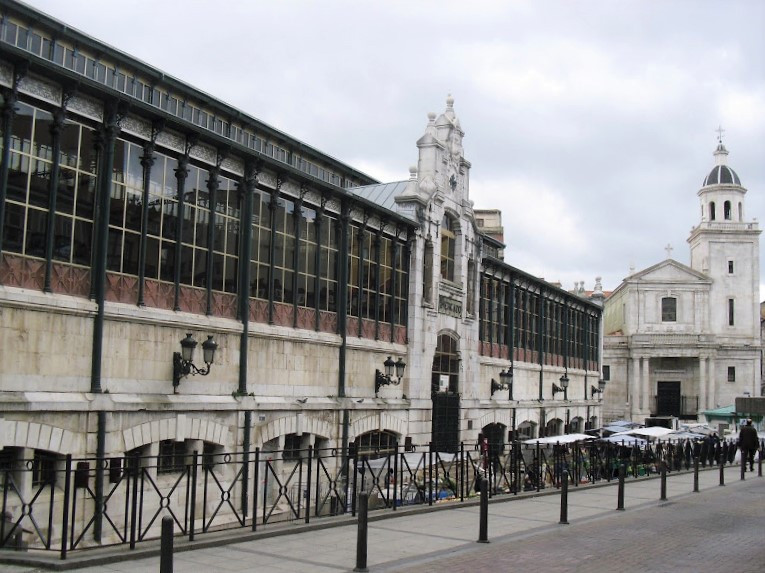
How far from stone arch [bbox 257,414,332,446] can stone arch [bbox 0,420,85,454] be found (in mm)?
5873

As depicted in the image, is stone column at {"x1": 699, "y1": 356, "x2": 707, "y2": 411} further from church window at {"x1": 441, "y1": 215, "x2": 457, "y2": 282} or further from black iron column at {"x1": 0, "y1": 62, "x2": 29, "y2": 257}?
black iron column at {"x1": 0, "y1": 62, "x2": 29, "y2": 257}

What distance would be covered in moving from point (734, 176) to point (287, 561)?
258 feet

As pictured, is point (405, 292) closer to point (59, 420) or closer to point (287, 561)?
point (59, 420)

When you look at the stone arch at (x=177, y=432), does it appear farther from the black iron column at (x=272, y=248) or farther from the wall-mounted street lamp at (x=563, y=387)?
the wall-mounted street lamp at (x=563, y=387)

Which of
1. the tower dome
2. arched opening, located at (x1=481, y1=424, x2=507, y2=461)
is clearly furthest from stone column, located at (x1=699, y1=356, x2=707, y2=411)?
arched opening, located at (x1=481, y1=424, x2=507, y2=461)

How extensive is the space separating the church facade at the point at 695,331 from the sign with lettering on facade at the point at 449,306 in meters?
48.2

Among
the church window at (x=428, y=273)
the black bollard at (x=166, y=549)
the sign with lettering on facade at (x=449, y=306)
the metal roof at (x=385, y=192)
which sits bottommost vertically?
the black bollard at (x=166, y=549)

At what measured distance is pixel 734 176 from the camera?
265 feet

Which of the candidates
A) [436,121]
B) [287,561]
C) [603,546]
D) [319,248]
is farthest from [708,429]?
[287,561]

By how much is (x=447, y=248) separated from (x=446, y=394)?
5381 mm

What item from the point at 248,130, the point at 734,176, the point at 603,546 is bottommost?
the point at 603,546

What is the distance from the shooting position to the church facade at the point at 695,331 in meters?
75.8

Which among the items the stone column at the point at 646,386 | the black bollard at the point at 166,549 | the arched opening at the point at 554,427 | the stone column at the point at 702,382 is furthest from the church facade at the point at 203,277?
the stone column at the point at 702,382

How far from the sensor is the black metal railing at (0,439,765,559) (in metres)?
11.8
